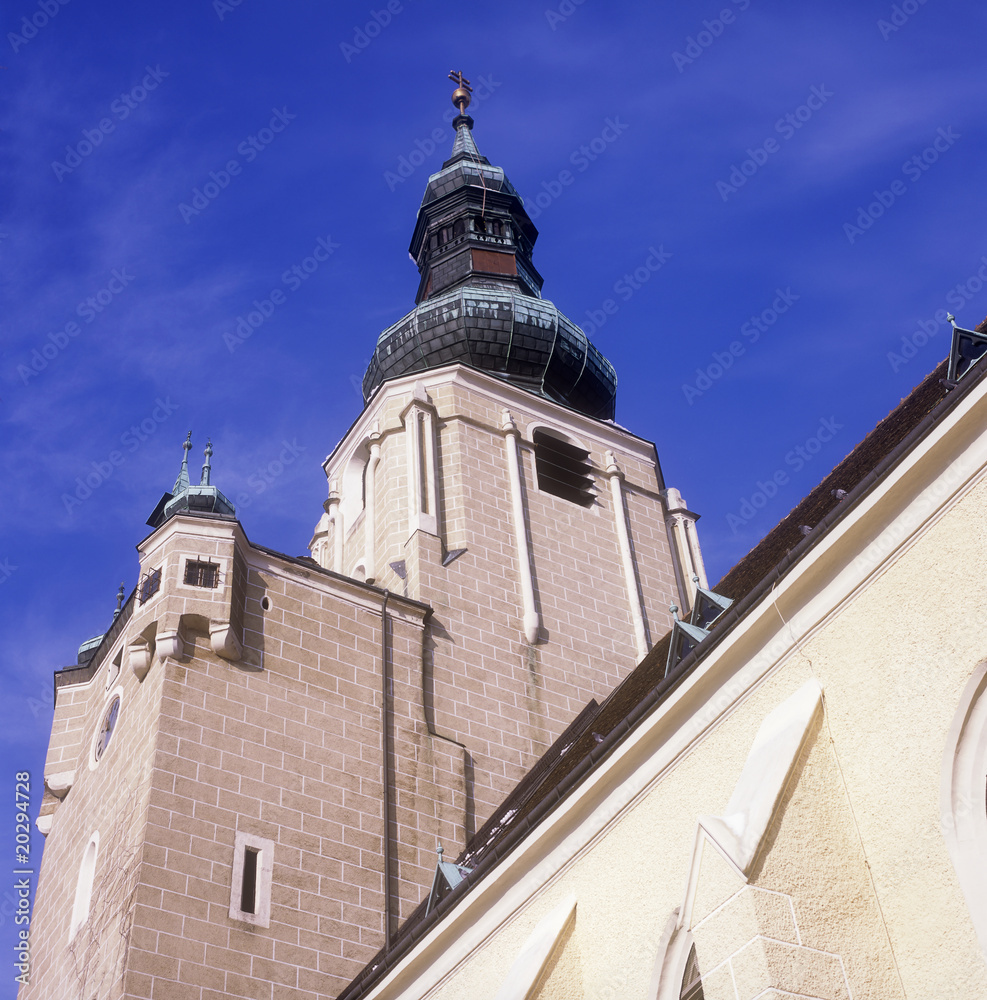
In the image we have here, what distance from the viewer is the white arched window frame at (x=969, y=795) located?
27.5 feet

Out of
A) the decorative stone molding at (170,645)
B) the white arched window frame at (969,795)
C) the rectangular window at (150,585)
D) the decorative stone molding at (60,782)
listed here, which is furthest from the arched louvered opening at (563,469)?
the white arched window frame at (969,795)

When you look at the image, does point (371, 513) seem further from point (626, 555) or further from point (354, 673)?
point (354, 673)

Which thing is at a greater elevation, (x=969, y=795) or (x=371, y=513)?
(x=371, y=513)

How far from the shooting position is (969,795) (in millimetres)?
8672

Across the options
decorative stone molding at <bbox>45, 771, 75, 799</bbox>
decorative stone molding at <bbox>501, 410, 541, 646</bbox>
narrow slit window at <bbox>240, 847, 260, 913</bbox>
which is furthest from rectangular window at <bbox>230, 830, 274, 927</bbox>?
decorative stone molding at <bbox>501, 410, 541, 646</bbox>

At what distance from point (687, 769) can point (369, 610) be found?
9.28 meters

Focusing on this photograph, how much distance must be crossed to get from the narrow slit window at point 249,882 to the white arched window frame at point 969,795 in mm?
8997

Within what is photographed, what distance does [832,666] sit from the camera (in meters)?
9.96

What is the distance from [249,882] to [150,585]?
167 inches

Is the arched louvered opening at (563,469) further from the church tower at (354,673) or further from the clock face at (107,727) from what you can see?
the clock face at (107,727)

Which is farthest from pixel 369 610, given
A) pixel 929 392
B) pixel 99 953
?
pixel 929 392

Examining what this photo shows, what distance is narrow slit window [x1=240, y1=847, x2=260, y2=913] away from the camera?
15.5m

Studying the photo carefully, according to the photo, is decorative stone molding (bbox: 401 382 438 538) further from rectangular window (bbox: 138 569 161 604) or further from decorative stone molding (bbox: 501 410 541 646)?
rectangular window (bbox: 138 569 161 604)

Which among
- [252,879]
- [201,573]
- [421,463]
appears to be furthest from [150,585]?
[421,463]
